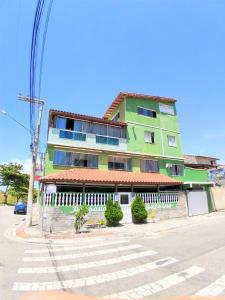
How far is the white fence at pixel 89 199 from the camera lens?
1534cm

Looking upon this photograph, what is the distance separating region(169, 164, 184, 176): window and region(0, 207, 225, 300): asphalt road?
13671mm

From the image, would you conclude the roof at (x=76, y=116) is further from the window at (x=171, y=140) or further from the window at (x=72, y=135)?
the window at (x=171, y=140)

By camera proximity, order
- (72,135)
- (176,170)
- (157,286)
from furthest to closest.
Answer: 1. (176,170)
2. (72,135)
3. (157,286)

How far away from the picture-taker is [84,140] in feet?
67.5

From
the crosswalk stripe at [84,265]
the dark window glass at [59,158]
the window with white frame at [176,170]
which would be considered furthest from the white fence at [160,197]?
the crosswalk stripe at [84,265]

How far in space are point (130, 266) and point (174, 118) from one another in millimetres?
22714

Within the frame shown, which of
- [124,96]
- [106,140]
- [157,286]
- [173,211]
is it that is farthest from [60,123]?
[157,286]

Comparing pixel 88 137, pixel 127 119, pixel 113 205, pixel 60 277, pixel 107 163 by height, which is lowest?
pixel 60 277

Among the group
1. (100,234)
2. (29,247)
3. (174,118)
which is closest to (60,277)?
(29,247)

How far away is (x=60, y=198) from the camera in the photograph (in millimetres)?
15422

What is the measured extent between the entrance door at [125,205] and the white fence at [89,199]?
0.91 metres

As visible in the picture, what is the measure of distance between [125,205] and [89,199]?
3.31 meters

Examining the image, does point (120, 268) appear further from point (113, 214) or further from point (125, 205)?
point (125, 205)

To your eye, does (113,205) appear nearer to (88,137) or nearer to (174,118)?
(88,137)
